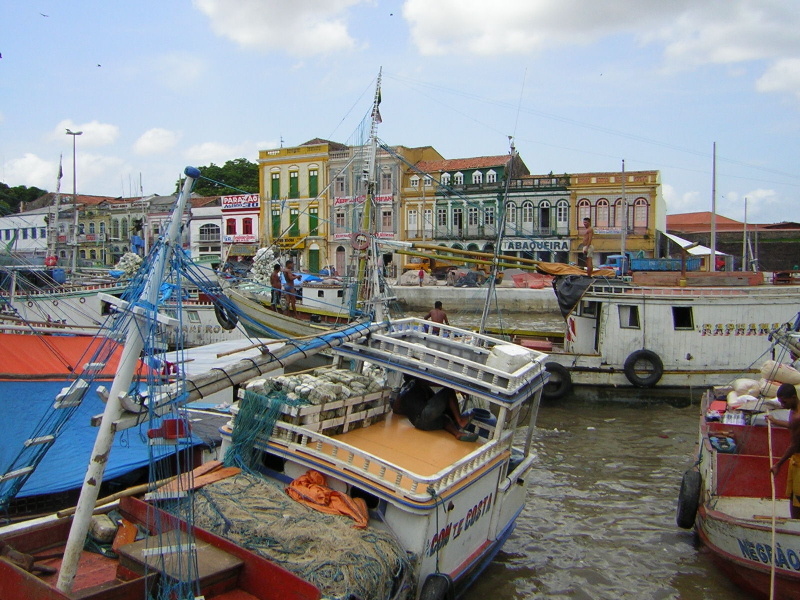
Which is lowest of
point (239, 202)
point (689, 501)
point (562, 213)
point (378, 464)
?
point (689, 501)

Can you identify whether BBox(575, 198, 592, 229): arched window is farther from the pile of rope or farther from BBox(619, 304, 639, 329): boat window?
the pile of rope

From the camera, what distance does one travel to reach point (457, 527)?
22.2ft

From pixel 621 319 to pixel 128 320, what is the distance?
47.0 feet

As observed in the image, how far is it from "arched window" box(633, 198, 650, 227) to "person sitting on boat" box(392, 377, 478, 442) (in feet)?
123

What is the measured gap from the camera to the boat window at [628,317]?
56.0ft

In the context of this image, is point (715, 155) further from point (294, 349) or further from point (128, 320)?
point (128, 320)

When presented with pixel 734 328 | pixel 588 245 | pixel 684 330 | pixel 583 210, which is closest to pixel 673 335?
pixel 684 330

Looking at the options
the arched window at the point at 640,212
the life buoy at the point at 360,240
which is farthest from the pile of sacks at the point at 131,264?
the arched window at the point at 640,212

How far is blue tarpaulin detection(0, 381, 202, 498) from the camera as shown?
822 centimetres

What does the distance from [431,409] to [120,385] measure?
3.97m

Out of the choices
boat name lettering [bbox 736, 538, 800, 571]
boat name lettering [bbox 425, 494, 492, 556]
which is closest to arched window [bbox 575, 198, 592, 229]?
boat name lettering [bbox 736, 538, 800, 571]

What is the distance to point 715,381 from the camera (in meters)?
16.8

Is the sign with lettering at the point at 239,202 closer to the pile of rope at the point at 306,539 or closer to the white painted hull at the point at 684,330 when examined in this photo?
the white painted hull at the point at 684,330

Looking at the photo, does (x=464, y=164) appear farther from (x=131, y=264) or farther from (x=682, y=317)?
(x=682, y=317)
